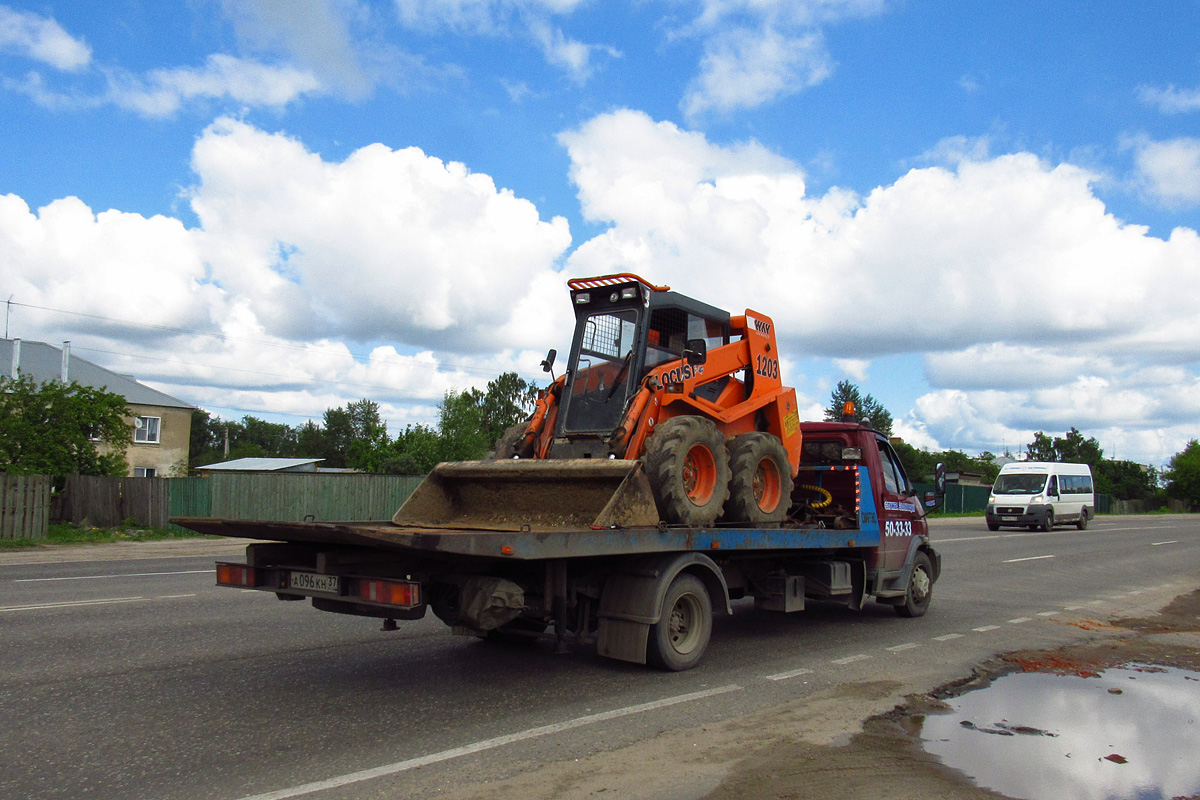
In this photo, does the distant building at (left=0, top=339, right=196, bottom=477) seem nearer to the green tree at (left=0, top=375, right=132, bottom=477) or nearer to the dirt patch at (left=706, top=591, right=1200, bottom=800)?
the green tree at (left=0, top=375, right=132, bottom=477)

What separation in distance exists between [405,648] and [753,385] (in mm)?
4211

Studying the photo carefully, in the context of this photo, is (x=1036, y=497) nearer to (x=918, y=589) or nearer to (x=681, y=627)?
(x=918, y=589)

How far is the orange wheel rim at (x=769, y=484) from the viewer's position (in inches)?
341

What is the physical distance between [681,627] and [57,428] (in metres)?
22.4

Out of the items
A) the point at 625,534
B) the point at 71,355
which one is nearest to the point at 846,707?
the point at 625,534

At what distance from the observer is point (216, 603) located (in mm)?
9938

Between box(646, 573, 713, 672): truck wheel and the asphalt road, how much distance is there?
0.14 meters

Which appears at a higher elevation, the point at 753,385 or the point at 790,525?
the point at 753,385

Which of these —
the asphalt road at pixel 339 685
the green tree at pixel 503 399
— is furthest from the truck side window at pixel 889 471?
the green tree at pixel 503 399

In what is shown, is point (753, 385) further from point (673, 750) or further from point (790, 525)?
point (673, 750)

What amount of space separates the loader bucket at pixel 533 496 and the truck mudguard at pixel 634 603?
1.06 ft

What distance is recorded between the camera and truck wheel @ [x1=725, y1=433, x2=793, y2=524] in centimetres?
812

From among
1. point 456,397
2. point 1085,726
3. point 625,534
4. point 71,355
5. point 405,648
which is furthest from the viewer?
point 456,397

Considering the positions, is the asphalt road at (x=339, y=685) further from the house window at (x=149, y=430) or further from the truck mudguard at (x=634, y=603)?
the house window at (x=149, y=430)
